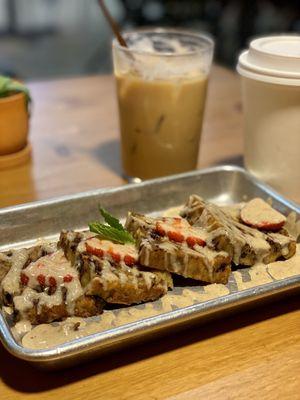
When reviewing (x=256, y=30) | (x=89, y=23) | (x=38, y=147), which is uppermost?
(x=38, y=147)

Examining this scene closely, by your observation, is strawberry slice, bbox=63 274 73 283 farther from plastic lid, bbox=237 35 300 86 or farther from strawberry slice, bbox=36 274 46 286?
plastic lid, bbox=237 35 300 86

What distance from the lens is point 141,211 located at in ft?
3.84

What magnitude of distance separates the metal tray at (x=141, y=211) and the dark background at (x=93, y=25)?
2.66m

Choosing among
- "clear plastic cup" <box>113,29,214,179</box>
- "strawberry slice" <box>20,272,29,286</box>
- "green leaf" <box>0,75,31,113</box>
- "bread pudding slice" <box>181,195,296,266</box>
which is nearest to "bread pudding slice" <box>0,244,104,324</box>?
"strawberry slice" <box>20,272,29,286</box>

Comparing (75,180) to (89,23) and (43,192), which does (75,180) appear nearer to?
(43,192)

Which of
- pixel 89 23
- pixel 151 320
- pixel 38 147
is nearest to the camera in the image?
pixel 151 320

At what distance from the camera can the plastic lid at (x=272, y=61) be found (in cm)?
110

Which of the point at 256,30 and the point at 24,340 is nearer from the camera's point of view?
the point at 24,340

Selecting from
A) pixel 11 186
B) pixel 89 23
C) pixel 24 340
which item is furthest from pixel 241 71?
pixel 89 23

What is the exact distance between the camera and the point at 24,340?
0.75 m

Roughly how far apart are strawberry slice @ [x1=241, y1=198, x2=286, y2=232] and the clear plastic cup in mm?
295

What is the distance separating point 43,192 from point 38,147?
274mm

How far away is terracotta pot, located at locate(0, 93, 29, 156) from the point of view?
4.28ft

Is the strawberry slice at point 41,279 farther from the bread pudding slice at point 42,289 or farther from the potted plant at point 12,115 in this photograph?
the potted plant at point 12,115
